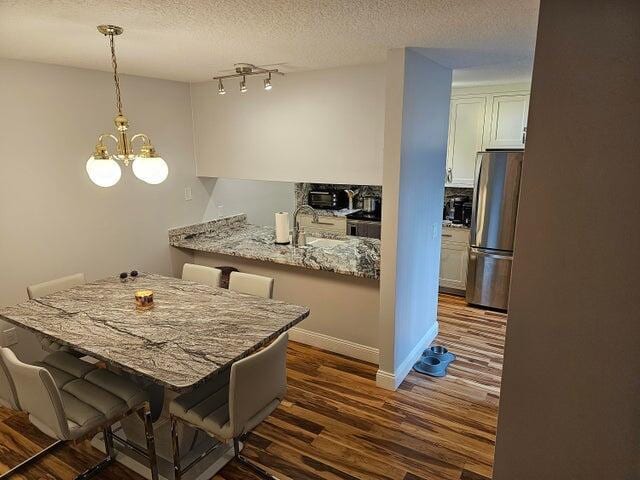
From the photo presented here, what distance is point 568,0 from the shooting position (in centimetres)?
116

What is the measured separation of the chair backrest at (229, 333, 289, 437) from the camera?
1.70m

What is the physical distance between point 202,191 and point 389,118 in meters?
2.28

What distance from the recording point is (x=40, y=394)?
5.51ft

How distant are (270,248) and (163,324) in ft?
4.98

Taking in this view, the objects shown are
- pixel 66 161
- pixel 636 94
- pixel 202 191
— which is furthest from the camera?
pixel 202 191

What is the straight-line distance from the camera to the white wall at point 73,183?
2742 millimetres

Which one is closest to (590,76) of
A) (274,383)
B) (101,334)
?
(274,383)

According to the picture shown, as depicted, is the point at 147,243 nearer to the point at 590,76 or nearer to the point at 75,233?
the point at 75,233

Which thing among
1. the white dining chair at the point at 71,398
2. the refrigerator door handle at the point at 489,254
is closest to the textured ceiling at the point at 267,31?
the white dining chair at the point at 71,398

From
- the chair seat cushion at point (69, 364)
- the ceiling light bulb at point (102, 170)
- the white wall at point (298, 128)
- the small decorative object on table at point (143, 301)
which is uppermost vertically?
the white wall at point (298, 128)

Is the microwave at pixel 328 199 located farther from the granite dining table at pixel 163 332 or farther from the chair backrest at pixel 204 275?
the granite dining table at pixel 163 332

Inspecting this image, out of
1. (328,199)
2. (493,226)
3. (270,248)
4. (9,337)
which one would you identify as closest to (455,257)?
(493,226)

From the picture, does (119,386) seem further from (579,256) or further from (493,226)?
(493,226)

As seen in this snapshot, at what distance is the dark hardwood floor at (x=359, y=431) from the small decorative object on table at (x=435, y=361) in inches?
2.6
